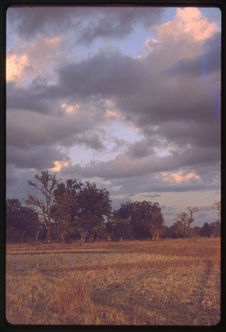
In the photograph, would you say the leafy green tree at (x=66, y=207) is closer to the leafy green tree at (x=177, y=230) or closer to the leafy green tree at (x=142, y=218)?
the leafy green tree at (x=142, y=218)

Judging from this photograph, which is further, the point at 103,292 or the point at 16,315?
the point at 103,292

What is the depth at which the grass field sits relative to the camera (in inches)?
79.4

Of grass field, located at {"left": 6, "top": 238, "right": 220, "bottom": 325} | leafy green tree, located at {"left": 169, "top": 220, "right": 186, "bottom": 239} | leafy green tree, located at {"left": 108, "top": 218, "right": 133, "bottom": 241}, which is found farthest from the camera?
leafy green tree, located at {"left": 169, "top": 220, "right": 186, "bottom": 239}

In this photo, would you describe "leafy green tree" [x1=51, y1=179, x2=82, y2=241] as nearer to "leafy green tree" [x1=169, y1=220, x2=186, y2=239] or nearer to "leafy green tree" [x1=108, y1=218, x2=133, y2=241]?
"leafy green tree" [x1=108, y1=218, x2=133, y2=241]

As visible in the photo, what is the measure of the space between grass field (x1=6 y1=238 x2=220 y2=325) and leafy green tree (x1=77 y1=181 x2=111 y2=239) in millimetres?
175

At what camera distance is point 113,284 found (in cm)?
296

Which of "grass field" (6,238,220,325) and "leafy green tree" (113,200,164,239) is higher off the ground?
"leafy green tree" (113,200,164,239)

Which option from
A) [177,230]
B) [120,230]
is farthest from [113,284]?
[177,230]
